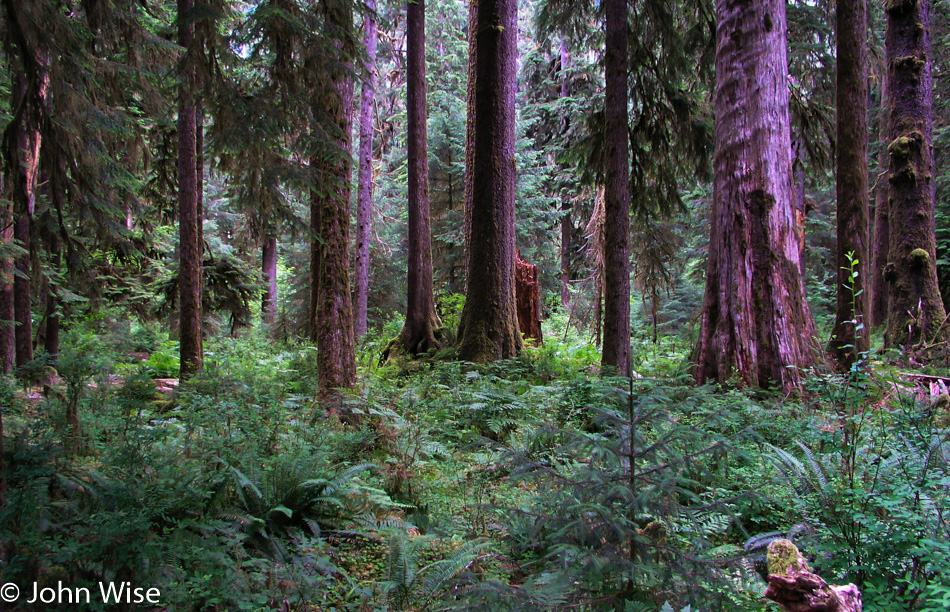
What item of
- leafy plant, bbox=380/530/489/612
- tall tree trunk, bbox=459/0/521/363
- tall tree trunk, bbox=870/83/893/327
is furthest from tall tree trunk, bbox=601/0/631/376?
tall tree trunk, bbox=870/83/893/327

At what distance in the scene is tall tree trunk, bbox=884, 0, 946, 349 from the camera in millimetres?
9250

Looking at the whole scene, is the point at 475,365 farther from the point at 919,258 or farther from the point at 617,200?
the point at 919,258

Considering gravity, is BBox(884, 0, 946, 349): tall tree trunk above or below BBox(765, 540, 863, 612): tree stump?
above

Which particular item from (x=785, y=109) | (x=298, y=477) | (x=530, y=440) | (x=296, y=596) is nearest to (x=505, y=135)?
(x=785, y=109)

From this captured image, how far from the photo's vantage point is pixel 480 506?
2.79 m

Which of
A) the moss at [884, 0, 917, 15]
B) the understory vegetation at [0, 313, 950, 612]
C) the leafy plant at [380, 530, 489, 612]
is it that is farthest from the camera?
the moss at [884, 0, 917, 15]

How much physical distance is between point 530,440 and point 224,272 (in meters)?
10.3

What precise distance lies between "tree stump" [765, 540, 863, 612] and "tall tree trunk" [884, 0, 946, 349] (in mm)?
9389

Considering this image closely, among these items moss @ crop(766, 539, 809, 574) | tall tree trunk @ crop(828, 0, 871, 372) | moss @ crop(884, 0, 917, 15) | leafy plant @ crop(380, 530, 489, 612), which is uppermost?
moss @ crop(884, 0, 917, 15)

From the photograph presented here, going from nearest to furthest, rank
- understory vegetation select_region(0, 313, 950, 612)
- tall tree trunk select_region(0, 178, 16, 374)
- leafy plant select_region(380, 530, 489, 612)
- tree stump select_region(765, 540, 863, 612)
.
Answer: tree stump select_region(765, 540, 863, 612), understory vegetation select_region(0, 313, 950, 612), leafy plant select_region(380, 530, 489, 612), tall tree trunk select_region(0, 178, 16, 374)

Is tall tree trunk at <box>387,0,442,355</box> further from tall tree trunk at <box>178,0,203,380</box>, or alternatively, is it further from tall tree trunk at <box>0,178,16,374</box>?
tall tree trunk at <box>0,178,16,374</box>

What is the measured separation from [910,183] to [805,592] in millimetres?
10488

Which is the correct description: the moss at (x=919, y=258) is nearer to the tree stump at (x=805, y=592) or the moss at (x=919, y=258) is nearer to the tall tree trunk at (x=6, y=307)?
the tree stump at (x=805, y=592)

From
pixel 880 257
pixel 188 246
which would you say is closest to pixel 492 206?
pixel 188 246
